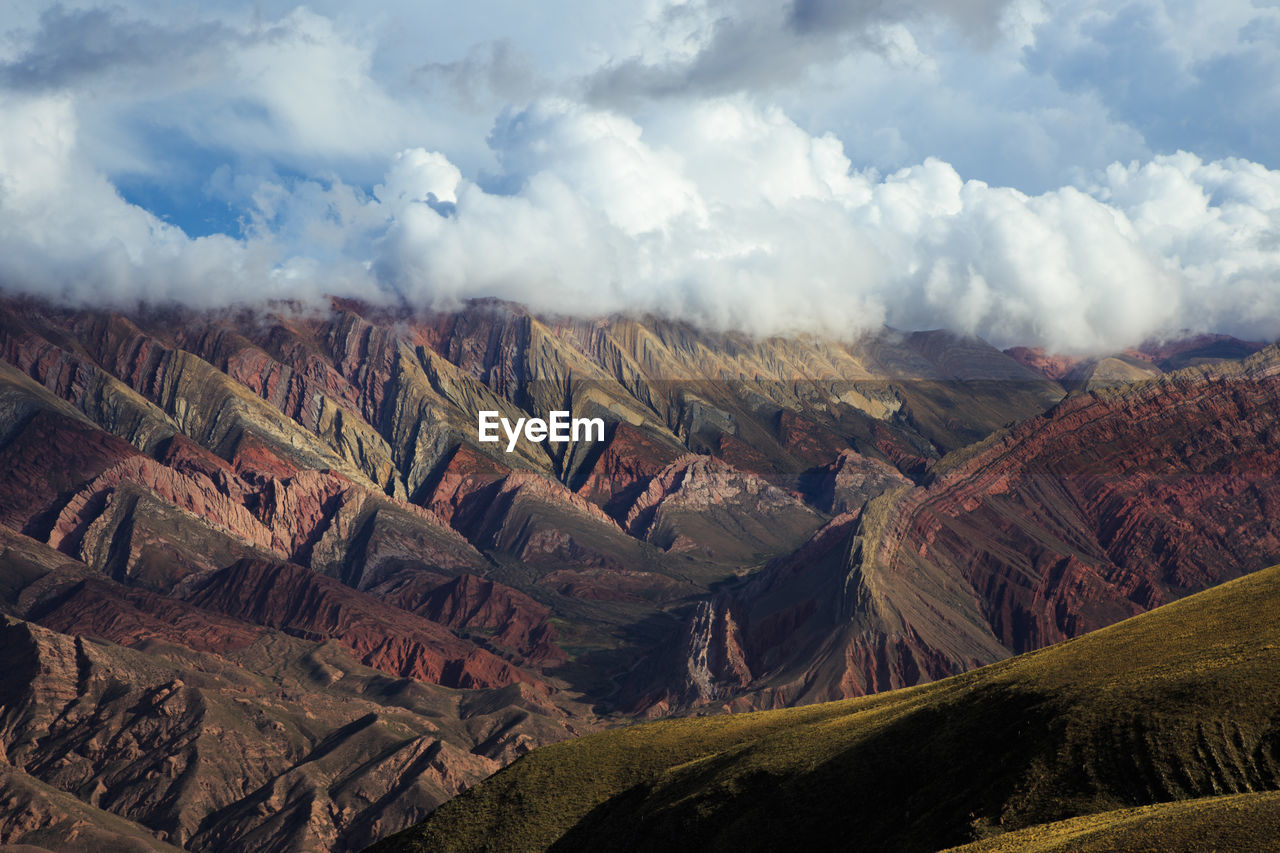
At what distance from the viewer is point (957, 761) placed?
83938mm

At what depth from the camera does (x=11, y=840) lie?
184 metres

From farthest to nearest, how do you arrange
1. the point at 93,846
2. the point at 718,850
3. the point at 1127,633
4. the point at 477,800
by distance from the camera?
the point at 93,846
the point at 477,800
the point at 1127,633
the point at 718,850

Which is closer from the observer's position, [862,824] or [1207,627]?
[862,824]

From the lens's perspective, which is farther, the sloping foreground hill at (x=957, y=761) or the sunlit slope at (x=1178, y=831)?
the sloping foreground hill at (x=957, y=761)

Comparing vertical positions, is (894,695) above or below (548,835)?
above

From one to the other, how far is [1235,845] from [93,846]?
17541cm

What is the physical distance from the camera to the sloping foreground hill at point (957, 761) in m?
72.1

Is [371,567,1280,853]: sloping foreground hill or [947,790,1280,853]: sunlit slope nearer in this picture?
[947,790,1280,853]: sunlit slope

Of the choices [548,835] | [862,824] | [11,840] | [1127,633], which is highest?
[1127,633]

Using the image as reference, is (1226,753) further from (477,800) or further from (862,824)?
(477,800)

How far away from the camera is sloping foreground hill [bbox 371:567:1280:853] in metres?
72.1

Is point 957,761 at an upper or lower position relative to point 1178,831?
lower

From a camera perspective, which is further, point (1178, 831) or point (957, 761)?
point (957, 761)

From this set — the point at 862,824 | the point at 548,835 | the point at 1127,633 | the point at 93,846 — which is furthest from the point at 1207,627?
the point at 93,846
